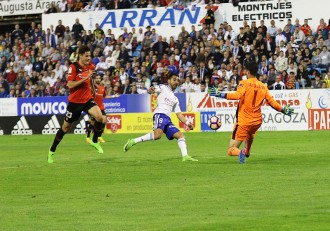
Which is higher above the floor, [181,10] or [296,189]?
[181,10]

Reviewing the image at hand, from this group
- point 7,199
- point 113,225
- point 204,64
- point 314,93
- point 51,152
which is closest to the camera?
point 113,225

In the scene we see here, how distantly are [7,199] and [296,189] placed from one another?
432 cm

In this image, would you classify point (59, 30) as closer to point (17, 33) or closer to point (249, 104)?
point (17, 33)

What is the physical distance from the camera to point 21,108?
43.4 meters

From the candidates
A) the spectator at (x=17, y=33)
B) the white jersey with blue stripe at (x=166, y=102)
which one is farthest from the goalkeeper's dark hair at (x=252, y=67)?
the spectator at (x=17, y=33)

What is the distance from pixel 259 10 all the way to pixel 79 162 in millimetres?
22987

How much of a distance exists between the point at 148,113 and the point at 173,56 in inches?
129

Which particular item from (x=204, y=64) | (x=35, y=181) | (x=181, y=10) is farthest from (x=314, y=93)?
(x=35, y=181)

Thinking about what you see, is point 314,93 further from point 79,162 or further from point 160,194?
point 160,194

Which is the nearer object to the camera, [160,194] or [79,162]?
[160,194]

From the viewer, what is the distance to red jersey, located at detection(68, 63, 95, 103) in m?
22.0

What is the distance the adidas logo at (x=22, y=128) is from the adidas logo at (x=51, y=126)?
832 millimetres

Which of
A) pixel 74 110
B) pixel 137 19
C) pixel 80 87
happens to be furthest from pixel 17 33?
pixel 74 110

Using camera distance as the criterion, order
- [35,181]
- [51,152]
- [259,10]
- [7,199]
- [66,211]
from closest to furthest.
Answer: [66,211], [7,199], [35,181], [51,152], [259,10]
